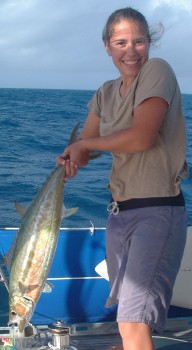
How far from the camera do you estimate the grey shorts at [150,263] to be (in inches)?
105

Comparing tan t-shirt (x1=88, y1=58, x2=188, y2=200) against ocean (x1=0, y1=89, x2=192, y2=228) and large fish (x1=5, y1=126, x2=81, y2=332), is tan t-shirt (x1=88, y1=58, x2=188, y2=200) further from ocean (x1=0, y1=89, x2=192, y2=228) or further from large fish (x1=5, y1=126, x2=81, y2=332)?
ocean (x1=0, y1=89, x2=192, y2=228)

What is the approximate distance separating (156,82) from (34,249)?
3.14 feet

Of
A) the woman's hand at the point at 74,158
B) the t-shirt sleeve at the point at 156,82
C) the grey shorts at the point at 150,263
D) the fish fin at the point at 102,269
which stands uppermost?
the t-shirt sleeve at the point at 156,82

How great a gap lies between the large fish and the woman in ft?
0.49

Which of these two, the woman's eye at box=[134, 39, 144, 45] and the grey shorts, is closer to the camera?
the grey shorts

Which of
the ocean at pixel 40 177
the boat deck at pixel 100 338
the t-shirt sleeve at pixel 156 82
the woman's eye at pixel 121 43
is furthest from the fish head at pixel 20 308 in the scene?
the ocean at pixel 40 177

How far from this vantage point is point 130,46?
2816 millimetres

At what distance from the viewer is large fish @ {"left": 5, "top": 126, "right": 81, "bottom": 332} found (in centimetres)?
279

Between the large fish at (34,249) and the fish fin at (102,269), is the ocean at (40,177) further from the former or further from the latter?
the large fish at (34,249)

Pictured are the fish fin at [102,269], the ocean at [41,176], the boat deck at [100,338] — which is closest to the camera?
the boat deck at [100,338]

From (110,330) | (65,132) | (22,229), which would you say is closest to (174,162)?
(22,229)

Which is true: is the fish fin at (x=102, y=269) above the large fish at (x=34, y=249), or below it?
below

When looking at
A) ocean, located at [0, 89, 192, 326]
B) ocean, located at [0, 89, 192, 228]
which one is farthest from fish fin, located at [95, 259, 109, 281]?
ocean, located at [0, 89, 192, 228]

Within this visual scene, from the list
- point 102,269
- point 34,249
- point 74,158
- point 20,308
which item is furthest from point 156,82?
point 102,269
